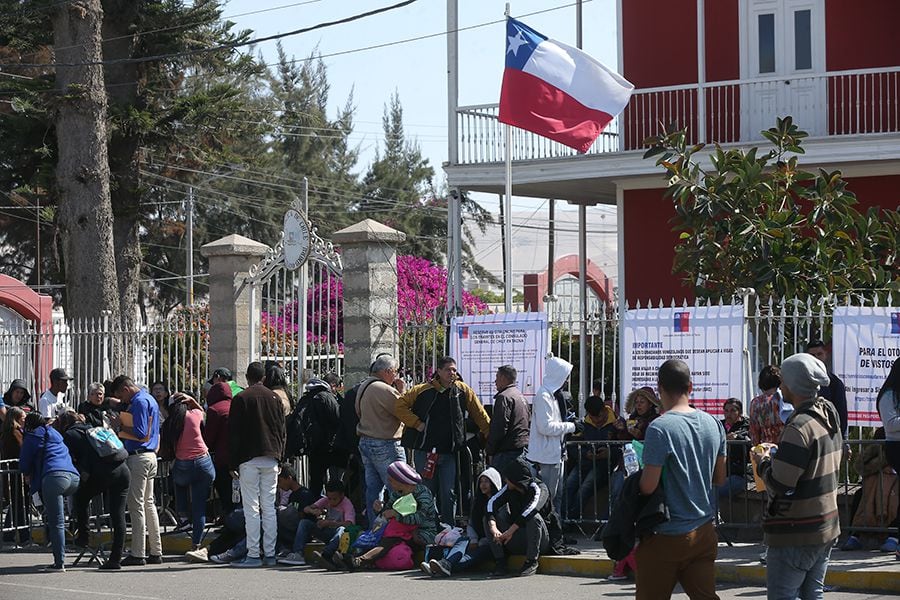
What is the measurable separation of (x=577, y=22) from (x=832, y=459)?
15.0 m

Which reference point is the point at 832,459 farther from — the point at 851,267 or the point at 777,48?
the point at 777,48

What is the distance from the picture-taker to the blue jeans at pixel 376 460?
1259 centimetres

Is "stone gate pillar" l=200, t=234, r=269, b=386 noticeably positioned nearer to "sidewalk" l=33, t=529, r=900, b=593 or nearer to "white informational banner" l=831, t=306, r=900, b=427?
"sidewalk" l=33, t=529, r=900, b=593

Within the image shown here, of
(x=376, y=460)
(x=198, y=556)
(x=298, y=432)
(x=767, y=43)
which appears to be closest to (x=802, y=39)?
(x=767, y=43)

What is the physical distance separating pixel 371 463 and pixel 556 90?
4.92 metres

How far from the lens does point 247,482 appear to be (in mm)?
12062

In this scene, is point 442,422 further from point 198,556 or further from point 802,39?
point 802,39

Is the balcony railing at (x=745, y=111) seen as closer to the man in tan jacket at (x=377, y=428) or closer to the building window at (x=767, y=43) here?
the building window at (x=767, y=43)

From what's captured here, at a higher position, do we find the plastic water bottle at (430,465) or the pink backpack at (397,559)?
the plastic water bottle at (430,465)

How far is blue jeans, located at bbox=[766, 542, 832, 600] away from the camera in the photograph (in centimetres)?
651

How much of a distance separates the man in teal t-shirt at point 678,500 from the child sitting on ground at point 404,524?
5389 millimetres

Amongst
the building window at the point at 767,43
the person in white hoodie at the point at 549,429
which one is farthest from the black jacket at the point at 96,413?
the building window at the point at 767,43

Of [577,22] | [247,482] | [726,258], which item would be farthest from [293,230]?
[577,22]

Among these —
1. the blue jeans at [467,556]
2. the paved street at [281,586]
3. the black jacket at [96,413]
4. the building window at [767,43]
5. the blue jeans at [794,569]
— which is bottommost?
the paved street at [281,586]
